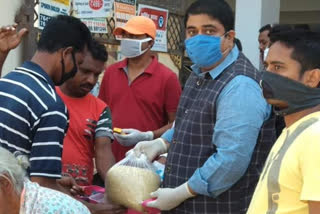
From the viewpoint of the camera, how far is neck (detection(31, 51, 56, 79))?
2.62 metres

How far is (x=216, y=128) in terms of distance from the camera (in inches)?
97.3

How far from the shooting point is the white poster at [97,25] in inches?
209

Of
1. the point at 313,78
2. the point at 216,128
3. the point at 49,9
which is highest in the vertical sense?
the point at 49,9

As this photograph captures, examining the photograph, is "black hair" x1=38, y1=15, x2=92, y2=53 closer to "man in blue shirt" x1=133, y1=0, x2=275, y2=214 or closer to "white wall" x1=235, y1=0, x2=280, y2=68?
"man in blue shirt" x1=133, y1=0, x2=275, y2=214

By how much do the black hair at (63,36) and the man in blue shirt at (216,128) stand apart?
512mm

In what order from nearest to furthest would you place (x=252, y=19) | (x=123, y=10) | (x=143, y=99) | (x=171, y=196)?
(x=171, y=196)
(x=143, y=99)
(x=123, y=10)
(x=252, y=19)

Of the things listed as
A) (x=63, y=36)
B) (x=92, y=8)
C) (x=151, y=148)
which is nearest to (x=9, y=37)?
(x=63, y=36)

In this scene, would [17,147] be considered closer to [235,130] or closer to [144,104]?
[235,130]

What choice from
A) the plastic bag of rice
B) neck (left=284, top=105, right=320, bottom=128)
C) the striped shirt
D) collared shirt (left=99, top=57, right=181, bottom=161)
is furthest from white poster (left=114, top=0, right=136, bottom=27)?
neck (left=284, top=105, right=320, bottom=128)

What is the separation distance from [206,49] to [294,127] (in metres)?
0.82

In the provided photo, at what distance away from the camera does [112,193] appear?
9.18ft

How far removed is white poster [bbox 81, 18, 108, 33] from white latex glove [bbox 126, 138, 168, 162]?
8.17 ft

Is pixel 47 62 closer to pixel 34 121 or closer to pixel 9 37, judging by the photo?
pixel 34 121

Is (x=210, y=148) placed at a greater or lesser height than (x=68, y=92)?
lesser
